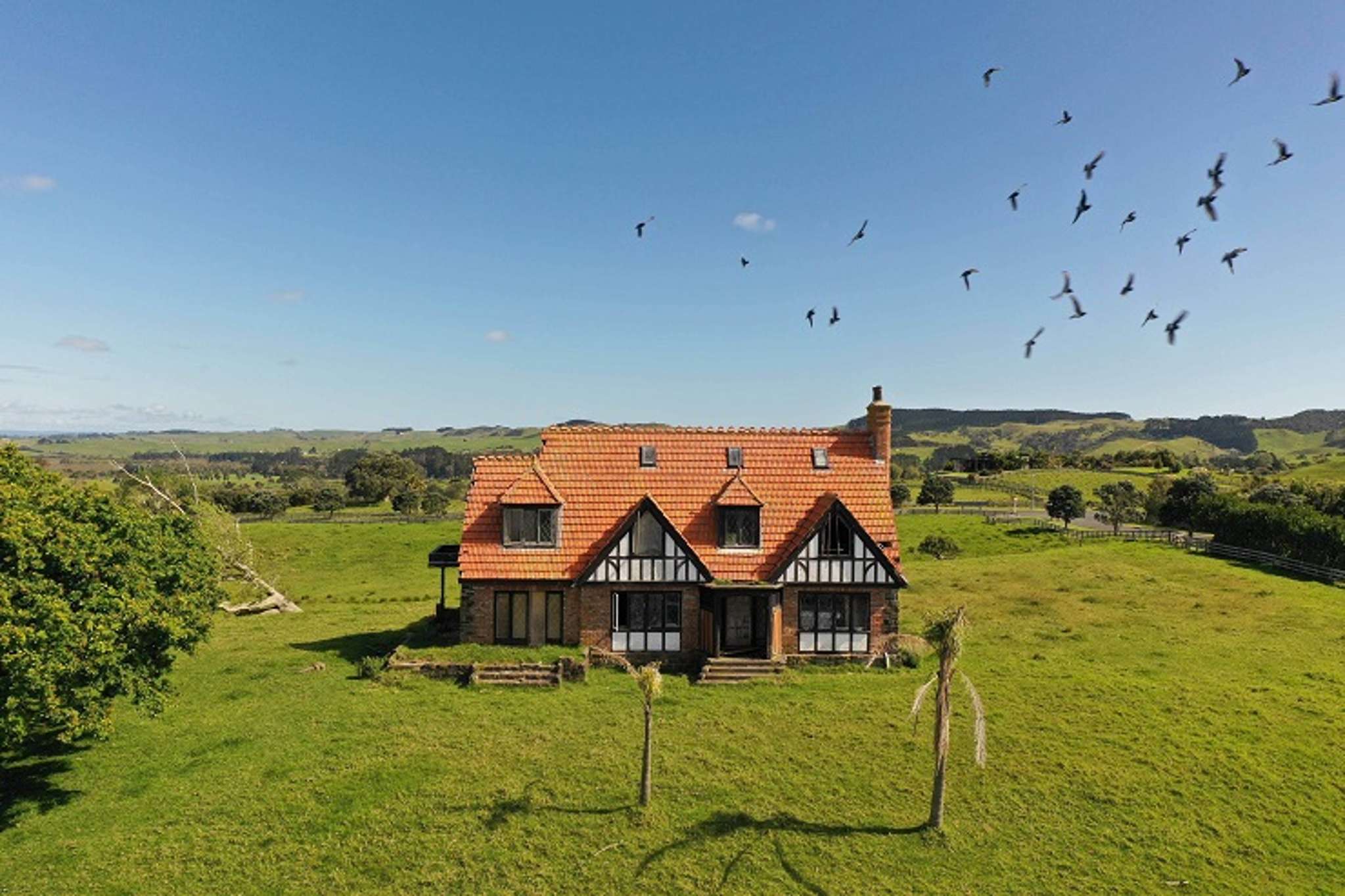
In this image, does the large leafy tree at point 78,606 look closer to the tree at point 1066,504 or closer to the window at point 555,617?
the window at point 555,617

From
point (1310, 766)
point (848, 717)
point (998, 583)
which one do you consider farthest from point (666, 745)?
point (998, 583)

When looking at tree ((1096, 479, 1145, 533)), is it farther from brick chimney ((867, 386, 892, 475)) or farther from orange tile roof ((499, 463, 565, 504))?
orange tile roof ((499, 463, 565, 504))

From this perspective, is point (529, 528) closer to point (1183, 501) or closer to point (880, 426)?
point (880, 426)

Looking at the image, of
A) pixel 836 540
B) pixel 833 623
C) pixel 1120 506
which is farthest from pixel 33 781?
pixel 1120 506

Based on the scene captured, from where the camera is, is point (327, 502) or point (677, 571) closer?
point (677, 571)

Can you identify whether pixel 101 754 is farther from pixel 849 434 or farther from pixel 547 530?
pixel 849 434
